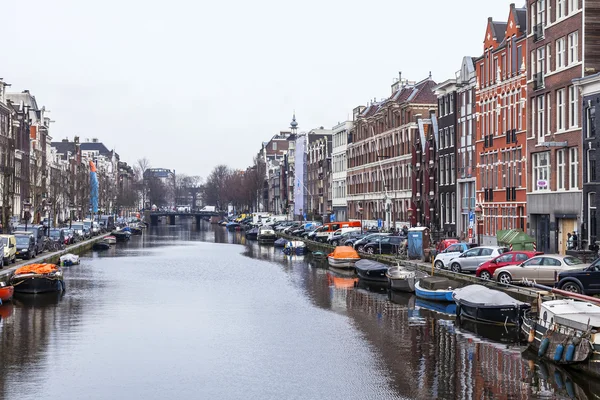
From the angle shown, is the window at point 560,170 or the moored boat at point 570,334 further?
the window at point 560,170

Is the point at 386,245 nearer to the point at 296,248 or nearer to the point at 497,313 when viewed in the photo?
the point at 296,248

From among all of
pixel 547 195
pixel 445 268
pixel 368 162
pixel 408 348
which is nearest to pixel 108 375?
pixel 408 348

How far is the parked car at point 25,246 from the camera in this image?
6569cm

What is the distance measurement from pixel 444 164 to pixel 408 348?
56.9 meters

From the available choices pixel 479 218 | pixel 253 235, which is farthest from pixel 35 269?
pixel 253 235

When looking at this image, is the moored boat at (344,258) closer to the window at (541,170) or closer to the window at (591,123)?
the window at (541,170)

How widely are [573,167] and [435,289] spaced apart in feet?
48.8

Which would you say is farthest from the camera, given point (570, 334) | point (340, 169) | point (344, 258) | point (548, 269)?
point (340, 169)

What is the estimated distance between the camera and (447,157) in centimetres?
8838

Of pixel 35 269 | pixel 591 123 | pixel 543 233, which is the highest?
pixel 591 123

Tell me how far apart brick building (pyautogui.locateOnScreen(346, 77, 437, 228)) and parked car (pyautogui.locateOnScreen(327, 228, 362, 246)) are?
4940 mm

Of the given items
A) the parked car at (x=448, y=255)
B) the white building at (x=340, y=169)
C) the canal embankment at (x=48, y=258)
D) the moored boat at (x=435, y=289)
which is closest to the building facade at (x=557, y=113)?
the parked car at (x=448, y=255)

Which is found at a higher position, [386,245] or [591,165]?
[591,165]

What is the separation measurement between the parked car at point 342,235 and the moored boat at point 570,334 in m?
60.0
